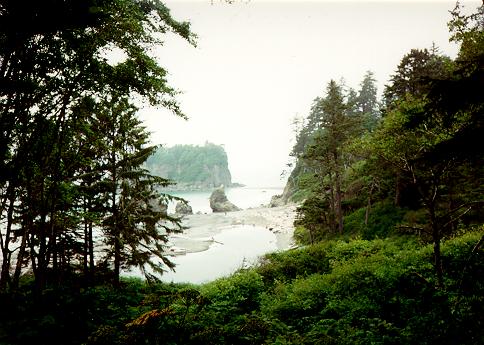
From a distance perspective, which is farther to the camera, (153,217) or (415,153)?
(153,217)

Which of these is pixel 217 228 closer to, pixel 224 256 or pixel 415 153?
pixel 224 256

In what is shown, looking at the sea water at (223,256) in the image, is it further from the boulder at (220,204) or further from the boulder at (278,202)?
the boulder at (220,204)

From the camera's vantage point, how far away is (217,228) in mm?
55562

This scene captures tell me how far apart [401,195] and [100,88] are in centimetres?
2246

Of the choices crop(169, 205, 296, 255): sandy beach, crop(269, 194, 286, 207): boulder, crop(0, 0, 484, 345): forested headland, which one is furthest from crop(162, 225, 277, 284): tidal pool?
crop(269, 194, 286, 207): boulder

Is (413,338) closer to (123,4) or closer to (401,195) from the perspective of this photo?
(123,4)

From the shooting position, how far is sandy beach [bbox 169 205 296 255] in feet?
134

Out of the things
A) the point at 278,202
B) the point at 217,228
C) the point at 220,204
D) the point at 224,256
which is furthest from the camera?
the point at 220,204

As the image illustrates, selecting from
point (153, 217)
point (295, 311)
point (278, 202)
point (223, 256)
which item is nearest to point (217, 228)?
point (223, 256)

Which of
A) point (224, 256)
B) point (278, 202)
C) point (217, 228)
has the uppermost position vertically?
point (278, 202)

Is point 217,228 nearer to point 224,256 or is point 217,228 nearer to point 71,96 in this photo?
point 224,256

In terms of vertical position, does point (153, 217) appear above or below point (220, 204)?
above

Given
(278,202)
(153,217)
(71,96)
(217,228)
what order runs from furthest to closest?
1. (278,202)
2. (217,228)
3. (153,217)
4. (71,96)

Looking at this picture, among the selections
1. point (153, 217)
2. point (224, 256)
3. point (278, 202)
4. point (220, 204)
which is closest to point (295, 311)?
point (153, 217)
